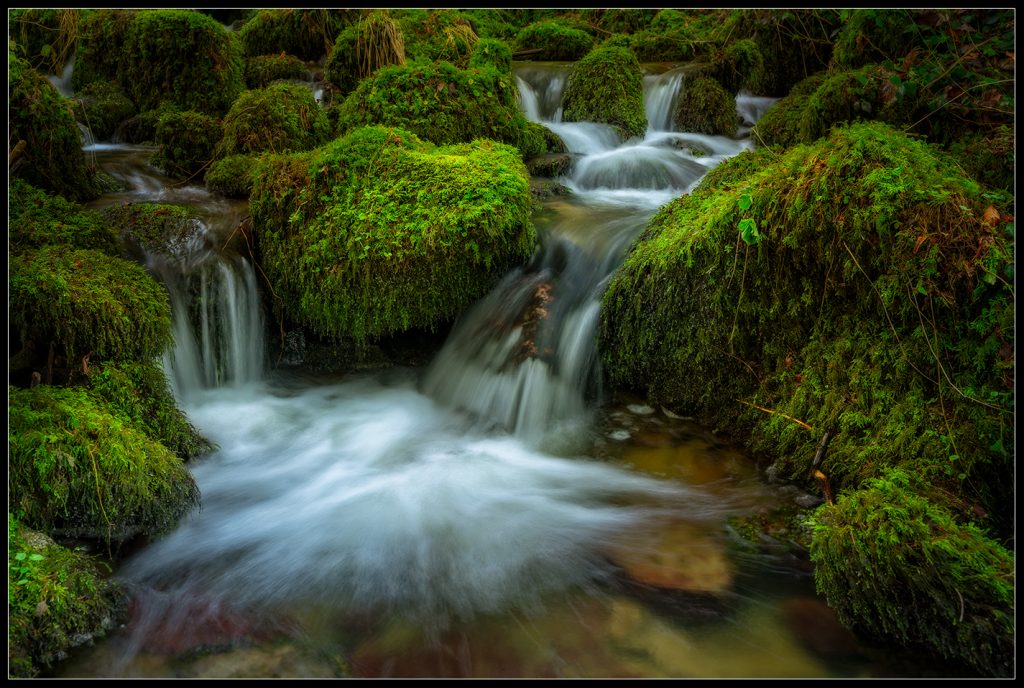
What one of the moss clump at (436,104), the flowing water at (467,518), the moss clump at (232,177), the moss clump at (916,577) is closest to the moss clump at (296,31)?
the moss clump at (436,104)

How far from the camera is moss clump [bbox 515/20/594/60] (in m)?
10.3

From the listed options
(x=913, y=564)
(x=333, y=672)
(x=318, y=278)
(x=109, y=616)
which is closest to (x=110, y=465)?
(x=109, y=616)

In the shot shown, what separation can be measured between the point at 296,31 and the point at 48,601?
930 centimetres

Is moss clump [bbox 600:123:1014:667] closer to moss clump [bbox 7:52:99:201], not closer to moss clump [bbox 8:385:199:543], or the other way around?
moss clump [bbox 8:385:199:543]

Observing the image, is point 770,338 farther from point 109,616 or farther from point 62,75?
point 62,75

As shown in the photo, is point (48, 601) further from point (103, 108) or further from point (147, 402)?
point (103, 108)

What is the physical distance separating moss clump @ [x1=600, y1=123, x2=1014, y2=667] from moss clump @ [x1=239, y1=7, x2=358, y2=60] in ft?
23.9

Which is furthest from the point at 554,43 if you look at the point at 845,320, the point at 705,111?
the point at 845,320

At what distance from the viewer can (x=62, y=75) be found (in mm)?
9289

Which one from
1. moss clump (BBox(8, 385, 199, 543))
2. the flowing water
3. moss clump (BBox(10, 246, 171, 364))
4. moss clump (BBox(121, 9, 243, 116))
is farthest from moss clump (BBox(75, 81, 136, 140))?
moss clump (BBox(8, 385, 199, 543))

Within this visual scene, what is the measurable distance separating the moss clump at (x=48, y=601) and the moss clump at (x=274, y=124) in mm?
4765

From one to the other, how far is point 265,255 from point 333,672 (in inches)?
150

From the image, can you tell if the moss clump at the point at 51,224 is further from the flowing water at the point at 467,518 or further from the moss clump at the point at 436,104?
the moss clump at the point at 436,104

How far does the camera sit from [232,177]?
6395 millimetres
